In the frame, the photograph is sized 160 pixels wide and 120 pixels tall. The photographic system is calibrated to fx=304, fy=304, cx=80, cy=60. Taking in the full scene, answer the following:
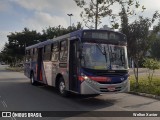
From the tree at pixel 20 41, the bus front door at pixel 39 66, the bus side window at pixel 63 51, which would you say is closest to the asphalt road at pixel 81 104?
the bus side window at pixel 63 51

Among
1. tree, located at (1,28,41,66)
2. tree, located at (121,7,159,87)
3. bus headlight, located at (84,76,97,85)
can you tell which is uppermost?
tree, located at (1,28,41,66)

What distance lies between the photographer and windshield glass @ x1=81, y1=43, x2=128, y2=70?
12.3 meters

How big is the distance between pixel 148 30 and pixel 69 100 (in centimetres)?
689

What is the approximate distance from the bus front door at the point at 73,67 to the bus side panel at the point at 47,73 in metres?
3.17

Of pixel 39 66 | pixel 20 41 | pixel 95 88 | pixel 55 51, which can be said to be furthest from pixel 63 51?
pixel 20 41

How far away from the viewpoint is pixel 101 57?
12383 millimetres

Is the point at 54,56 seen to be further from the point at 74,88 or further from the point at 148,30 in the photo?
the point at 148,30

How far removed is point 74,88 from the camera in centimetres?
1297

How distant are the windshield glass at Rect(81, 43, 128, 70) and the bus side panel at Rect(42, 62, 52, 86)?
14.8 ft

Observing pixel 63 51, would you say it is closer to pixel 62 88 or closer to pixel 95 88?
pixel 62 88

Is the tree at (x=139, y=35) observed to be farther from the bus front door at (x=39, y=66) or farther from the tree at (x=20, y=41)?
the tree at (x=20, y=41)

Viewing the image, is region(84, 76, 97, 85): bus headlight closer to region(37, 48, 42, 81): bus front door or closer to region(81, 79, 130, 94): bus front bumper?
region(81, 79, 130, 94): bus front bumper

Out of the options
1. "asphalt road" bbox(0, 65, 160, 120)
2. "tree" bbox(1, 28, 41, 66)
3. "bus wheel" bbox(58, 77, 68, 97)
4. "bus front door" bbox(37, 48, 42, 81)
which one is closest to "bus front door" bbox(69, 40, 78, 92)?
"asphalt road" bbox(0, 65, 160, 120)

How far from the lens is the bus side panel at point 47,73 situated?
54.0ft
